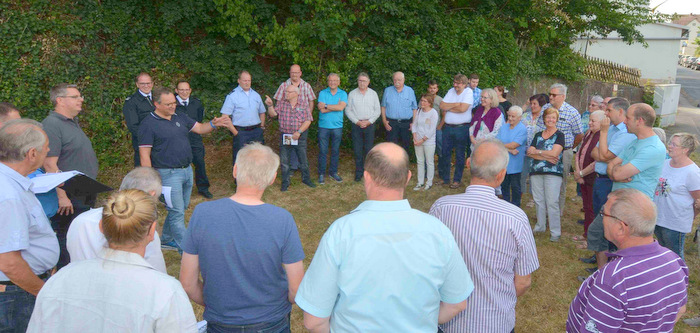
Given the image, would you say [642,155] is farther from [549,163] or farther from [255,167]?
[255,167]

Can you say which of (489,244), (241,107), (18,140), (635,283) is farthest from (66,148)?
(635,283)

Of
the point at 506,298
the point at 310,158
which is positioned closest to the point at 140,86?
the point at 310,158

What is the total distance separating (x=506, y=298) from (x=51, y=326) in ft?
6.68

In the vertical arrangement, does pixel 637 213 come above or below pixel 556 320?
above

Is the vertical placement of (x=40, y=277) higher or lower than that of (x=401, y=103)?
lower

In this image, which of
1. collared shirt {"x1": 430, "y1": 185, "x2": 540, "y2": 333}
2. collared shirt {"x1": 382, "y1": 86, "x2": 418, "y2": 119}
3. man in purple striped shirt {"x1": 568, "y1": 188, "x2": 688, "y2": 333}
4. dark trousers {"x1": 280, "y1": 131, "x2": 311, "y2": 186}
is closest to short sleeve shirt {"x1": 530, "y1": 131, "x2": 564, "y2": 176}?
collared shirt {"x1": 382, "y1": 86, "x2": 418, "y2": 119}

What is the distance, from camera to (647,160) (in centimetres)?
382

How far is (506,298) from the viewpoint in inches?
94.1

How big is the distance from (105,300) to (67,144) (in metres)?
2.96

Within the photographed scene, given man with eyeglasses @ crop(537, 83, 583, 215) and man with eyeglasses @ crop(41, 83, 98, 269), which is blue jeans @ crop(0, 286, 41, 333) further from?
man with eyeglasses @ crop(537, 83, 583, 215)

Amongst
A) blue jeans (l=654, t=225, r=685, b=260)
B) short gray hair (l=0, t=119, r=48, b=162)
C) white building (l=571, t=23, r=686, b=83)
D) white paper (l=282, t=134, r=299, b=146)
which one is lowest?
blue jeans (l=654, t=225, r=685, b=260)

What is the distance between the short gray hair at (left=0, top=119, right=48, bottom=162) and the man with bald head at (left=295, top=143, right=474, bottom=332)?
178cm

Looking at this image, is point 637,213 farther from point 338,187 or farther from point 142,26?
point 142,26

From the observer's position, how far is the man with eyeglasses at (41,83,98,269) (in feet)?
12.6
